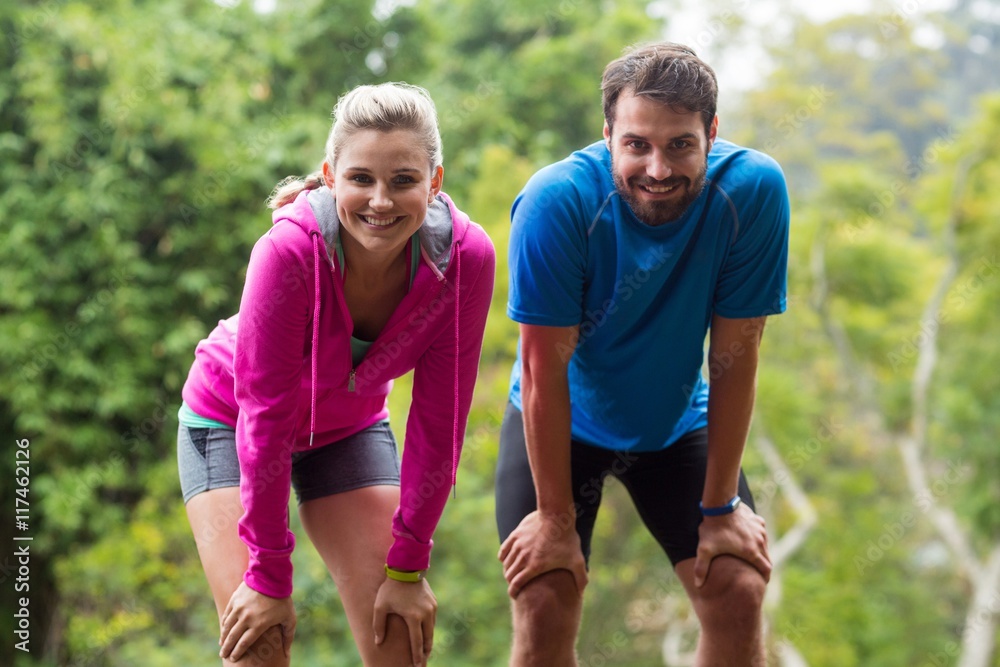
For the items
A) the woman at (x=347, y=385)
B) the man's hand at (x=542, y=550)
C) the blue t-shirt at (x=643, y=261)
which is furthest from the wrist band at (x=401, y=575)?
the blue t-shirt at (x=643, y=261)

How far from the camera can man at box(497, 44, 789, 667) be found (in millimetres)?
1777

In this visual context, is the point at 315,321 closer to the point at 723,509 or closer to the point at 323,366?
the point at 323,366

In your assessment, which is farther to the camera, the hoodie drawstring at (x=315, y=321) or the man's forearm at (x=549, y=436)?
the man's forearm at (x=549, y=436)

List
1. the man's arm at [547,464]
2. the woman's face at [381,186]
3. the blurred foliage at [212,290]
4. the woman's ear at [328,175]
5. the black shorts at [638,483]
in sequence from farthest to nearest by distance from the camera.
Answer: the blurred foliage at [212,290] → the black shorts at [638,483] → the man's arm at [547,464] → the woman's ear at [328,175] → the woman's face at [381,186]

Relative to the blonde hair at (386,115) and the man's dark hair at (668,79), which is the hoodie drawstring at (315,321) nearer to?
the blonde hair at (386,115)

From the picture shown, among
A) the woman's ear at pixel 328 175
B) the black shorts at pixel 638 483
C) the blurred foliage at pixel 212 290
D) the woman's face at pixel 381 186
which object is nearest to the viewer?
the woman's face at pixel 381 186

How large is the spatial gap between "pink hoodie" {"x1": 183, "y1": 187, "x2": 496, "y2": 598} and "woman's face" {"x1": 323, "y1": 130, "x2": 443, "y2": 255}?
0.06 metres

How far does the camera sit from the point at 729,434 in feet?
6.25

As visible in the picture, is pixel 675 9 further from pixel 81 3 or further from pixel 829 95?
pixel 81 3

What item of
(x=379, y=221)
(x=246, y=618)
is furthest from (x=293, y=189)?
(x=246, y=618)

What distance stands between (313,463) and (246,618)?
0.34 metres

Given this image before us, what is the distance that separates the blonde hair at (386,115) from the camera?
5.41 ft

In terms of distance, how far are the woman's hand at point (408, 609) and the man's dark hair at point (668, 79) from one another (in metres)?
0.91

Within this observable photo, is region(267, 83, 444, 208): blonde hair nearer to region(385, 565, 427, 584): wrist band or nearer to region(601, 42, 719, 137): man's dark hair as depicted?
region(601, 42, 719, 137): man's dark hair
